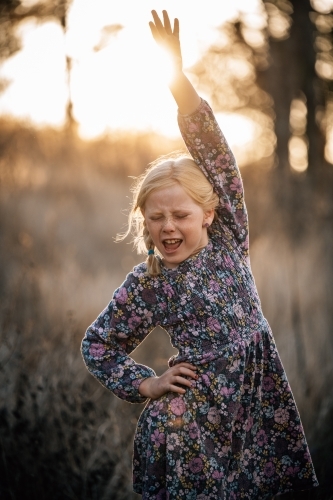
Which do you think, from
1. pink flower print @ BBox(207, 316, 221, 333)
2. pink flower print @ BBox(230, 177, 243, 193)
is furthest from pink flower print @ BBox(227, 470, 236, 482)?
pink flower print @ BBox(230, 177, 243, 193)

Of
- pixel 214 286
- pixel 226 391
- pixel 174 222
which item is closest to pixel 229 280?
pixel 214 286

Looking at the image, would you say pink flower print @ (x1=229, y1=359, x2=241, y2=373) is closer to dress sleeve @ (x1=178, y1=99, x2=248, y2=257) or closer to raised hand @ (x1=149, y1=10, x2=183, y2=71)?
dress sleeve @ (x1=178, y1=99, x2=248, y2=257)

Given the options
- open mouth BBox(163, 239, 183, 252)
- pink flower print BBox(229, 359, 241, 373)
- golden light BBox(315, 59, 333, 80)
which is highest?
golden light BBox(315, 59, 333, 80)

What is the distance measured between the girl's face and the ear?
0.03 m

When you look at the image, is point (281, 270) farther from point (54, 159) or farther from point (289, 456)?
point (54, 159)

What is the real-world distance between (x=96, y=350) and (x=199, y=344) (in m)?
0.39

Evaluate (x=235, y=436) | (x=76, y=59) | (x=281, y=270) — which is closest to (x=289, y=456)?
(x=235, y=436)

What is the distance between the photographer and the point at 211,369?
2092 millimetres

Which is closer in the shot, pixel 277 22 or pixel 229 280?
pixel 229 280

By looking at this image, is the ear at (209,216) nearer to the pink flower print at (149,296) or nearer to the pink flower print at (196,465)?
the pink flower print at (149,296)

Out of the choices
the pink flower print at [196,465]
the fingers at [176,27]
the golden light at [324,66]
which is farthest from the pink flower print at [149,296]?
the golden light at [324,66]

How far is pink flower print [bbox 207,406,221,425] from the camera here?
2084mm

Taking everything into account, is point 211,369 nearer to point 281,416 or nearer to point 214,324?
point 214,324

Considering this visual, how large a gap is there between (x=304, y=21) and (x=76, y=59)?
166 inches
